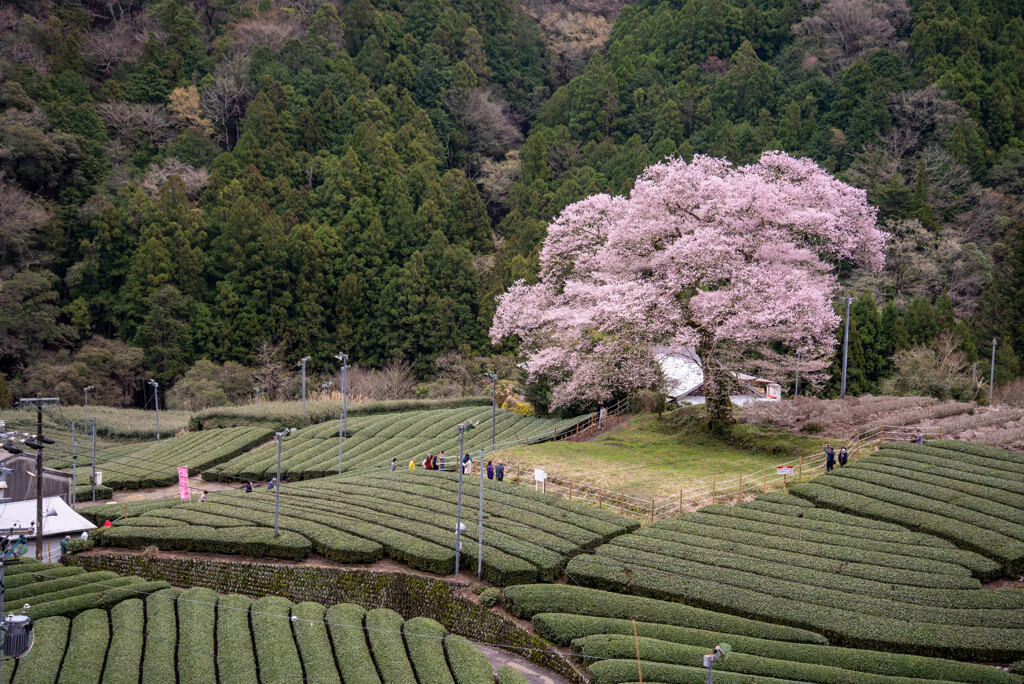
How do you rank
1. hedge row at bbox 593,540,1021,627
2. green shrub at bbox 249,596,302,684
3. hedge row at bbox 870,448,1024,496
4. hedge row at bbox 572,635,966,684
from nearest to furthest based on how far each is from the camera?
hedge row at bbox 572,635,966,684 < green shrub at bbox 249,596,302,684 < hedge row at bbox 593,540,1021,627 < hedge row at bbox 870,448,1024,496

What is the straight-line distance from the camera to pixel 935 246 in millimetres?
63312

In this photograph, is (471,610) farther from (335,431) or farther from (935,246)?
(935,246)

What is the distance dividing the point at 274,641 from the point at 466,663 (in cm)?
488

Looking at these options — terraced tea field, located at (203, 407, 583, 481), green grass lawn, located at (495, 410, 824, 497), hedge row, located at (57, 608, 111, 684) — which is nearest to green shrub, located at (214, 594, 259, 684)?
hedge row, located at (57, 608, 111, 684)

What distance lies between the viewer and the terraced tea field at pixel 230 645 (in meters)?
18.9

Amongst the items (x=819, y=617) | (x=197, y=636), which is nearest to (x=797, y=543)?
(x=819, y=617)

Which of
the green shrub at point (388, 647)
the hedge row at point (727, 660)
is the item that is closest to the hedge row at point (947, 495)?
the hedge row at point (727, 660)

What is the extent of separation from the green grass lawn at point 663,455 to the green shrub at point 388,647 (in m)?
11.1

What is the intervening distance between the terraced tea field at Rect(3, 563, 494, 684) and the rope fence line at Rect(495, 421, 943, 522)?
383 inches

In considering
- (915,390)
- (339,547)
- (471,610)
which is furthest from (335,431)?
(915,390)

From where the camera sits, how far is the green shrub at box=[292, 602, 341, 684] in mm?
18969

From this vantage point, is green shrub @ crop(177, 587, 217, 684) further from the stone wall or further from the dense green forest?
the dense green forest

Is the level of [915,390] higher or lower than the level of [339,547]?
higher

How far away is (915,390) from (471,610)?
30.1 meters
